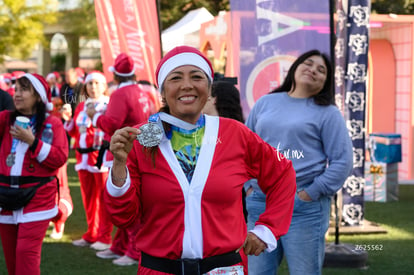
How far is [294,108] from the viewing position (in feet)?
12.8

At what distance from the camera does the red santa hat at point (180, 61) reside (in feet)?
8.38

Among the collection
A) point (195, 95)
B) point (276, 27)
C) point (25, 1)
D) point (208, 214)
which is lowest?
point (208, 214)

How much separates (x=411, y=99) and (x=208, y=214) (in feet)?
33.8

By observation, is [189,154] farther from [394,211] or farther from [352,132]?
[394,211]

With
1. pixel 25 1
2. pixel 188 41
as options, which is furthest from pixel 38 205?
pixel 25 1

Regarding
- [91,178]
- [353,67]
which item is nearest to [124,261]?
[91,178]

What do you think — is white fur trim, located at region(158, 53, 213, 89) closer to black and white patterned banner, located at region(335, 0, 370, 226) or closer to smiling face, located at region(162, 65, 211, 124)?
smiling face, located at region(162, 65, 211, 124)

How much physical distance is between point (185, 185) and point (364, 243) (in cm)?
514

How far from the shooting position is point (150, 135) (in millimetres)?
2365

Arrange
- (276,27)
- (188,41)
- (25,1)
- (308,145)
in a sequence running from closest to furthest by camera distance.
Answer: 1. (308,145)
2. (276,27)
3. (188,41)
4. (25,1)

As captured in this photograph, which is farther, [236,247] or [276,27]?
[276,27]

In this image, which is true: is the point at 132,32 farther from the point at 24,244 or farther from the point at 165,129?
the point at 165,129

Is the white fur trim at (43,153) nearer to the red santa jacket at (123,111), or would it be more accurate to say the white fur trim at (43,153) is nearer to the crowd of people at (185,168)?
the crowd of people at (185,168)

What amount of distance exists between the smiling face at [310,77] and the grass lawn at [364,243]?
2.54m
